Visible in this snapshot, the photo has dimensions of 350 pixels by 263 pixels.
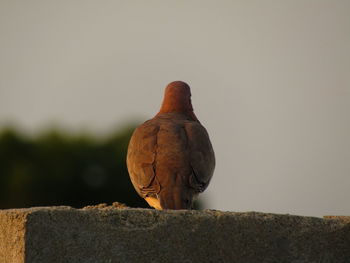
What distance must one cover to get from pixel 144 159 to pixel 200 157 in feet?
2.04

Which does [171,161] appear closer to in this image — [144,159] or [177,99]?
[144,159]

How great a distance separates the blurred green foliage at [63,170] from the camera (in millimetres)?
41125

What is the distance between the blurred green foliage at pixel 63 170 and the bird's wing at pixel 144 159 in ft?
95.3

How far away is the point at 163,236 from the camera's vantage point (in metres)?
6.57

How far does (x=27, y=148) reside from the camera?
46094mm

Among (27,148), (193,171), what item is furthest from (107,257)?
(27,148)

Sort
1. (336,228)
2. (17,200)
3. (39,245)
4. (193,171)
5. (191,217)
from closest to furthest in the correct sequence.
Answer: (39,245) → (191,217) → (336,228) → (193,171) → (17,200)

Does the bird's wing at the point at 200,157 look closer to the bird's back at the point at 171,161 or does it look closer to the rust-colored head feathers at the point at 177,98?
the bird's back at the point at 171,161

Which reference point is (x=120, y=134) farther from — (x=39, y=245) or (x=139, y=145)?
(x=39, y=245)

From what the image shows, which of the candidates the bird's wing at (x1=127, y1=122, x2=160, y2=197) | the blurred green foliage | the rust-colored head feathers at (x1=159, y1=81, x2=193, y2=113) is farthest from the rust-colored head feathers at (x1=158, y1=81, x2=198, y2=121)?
the blurred green foliage

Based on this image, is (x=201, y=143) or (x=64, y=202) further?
(x=64, y=202)

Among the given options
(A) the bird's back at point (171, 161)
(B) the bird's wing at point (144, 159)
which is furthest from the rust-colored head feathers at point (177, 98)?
(B) the bird's wing at point (144, 159)

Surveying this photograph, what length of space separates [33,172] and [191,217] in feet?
121

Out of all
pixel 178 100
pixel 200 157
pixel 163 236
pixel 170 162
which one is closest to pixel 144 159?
pixel 170 162
